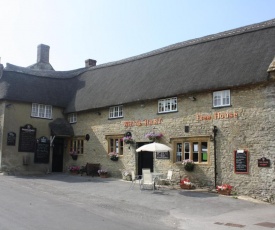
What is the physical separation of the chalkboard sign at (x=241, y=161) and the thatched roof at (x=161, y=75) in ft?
9.91

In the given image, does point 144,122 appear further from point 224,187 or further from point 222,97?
point 224,187

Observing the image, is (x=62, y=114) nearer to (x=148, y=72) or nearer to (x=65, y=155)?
(x=65, y=155)

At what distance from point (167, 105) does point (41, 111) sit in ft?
34.2

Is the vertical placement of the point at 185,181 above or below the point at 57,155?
below

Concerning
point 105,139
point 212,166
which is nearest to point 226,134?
point 212,166

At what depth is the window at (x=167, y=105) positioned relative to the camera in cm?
1794

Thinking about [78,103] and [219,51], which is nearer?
[219,51]

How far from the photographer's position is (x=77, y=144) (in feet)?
79.0

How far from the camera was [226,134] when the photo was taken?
15.7 metres

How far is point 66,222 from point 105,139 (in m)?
13.0

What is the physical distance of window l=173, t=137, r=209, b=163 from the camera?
54.1 ft

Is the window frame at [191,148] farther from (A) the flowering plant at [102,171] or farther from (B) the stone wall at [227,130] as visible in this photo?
(A) the flowering plant at [102,171]

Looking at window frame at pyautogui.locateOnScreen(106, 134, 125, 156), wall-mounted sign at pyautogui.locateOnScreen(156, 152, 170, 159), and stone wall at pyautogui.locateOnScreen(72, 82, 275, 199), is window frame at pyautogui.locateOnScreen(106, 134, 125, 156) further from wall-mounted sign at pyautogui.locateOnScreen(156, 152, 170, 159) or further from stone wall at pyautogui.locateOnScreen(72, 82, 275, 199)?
wall-mounted sign at pyautogui.locateOnScreen(156, 152, 170, 159)

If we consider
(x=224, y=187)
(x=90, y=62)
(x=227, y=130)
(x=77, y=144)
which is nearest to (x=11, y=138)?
(x=77, y=144)
